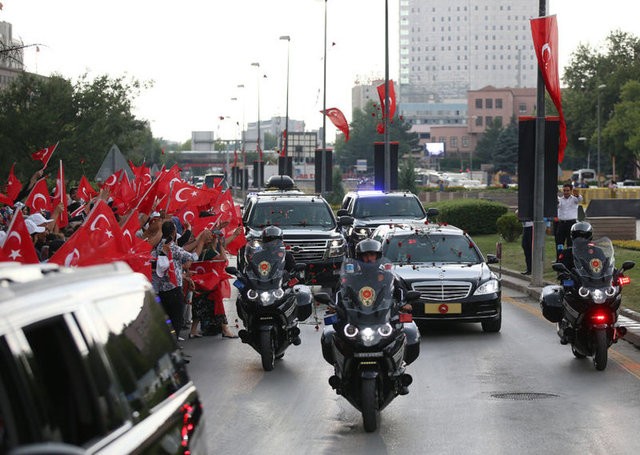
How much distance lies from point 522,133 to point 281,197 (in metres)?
5.35

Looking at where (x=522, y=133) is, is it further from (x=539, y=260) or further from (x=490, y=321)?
(x=490, y=321)

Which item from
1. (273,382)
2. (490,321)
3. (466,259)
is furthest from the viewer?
(466,259)

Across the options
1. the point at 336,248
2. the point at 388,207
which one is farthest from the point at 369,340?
the point at 388,207

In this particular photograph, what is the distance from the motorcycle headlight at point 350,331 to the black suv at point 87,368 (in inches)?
225

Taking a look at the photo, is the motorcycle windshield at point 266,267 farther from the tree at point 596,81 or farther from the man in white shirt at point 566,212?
the tree at point 596,81

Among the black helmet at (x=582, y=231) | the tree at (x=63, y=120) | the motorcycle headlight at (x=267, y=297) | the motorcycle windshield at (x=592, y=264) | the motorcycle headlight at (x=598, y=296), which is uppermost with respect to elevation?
the tree at (x=63, y=120)

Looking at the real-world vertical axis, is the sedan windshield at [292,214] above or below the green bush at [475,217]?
above

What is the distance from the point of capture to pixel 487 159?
188 meters

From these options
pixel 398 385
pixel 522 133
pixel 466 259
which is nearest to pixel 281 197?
pixel 522 133

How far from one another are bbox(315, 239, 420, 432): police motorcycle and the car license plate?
599 centimetres

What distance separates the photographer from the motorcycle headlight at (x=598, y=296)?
13.9 m

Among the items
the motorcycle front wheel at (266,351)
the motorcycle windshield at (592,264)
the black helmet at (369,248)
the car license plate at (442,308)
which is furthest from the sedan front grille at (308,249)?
the black helmet at (369,248)

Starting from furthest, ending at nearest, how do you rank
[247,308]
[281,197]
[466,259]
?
[281,197]
[466,259]
[247,308]

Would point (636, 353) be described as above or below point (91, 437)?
below
